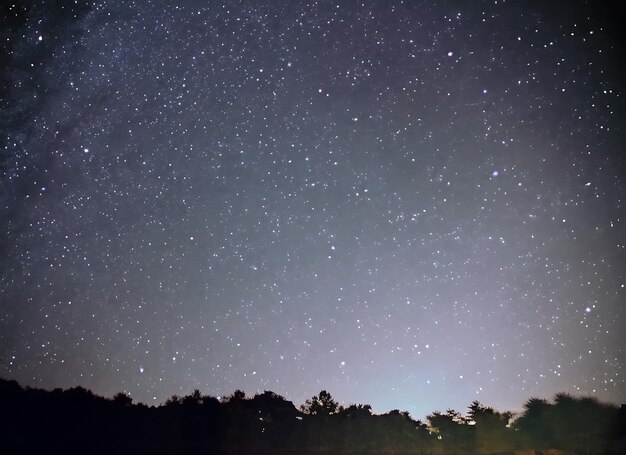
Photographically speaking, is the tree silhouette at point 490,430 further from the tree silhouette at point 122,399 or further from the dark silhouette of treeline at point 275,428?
the tree silhouette at point 122,399

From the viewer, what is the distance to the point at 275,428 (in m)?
32.3

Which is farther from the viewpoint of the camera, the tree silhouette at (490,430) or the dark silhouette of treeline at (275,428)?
the tree silhouette at (490,430)

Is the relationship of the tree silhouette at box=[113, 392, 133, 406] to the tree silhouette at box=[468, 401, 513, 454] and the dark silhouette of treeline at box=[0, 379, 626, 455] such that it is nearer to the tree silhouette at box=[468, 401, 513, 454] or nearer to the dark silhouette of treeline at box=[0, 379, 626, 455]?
the dark silhouette of treeline at box=[0, 379, 626, 455]

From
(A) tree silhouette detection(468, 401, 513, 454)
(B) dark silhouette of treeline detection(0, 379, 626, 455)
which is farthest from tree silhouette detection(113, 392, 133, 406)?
(A) tree silhouette detection(468, 401, 513, 454)

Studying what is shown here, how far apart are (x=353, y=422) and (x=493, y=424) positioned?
885 cm

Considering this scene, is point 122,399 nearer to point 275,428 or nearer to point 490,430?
point 275,428

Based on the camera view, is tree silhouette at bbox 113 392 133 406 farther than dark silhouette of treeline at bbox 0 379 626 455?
Yes

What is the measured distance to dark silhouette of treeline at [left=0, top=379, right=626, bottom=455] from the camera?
1019 inches

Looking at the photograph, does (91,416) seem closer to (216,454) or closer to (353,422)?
(216,454)

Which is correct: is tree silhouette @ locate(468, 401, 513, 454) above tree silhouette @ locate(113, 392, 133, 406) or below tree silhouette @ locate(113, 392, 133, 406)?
below

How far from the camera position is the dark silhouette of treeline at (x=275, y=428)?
84.9ft

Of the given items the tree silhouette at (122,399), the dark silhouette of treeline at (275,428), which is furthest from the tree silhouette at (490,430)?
the tree silhouette at (122,399)

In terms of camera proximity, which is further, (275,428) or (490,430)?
(275,428)

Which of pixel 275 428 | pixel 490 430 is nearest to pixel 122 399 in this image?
pixel 275 428
